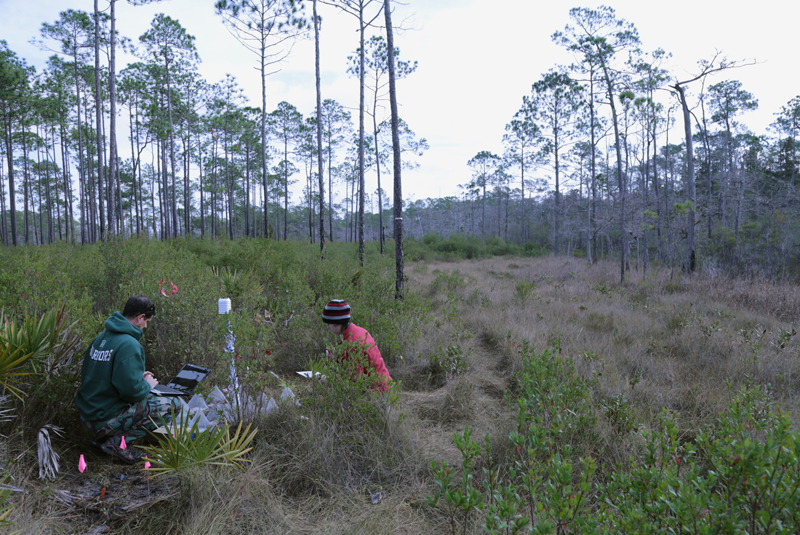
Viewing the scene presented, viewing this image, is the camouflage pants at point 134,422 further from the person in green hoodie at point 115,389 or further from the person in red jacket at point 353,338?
the person in red jacket at point 353,338

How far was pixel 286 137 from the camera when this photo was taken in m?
31.3

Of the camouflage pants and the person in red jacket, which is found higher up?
the person in red jacket

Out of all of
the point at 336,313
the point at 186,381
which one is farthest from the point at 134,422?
the point at 336,313

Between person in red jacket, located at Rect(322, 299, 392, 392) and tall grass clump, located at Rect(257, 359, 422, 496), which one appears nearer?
tall grass clump, located at Rect(257, 359, 422, 496)

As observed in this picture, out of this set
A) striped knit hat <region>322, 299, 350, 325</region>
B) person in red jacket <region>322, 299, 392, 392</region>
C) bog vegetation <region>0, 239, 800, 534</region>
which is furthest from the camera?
striped knit hat <region>322, 299, 350, 325</region>

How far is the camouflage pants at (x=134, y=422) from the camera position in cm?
297

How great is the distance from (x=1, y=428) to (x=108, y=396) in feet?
2.31

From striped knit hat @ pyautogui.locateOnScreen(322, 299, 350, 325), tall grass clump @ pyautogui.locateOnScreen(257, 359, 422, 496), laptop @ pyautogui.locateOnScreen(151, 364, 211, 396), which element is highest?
striped knit hat @ pyautogui.locateOnScreen(322, 299, 350, 325)

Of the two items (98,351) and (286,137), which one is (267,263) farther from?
(286,137)

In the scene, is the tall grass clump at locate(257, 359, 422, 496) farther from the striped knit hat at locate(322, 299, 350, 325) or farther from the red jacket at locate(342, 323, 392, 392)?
the striped knit hat at locate(322, 299, 350, 325)

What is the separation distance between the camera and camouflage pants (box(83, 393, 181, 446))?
2969 mm

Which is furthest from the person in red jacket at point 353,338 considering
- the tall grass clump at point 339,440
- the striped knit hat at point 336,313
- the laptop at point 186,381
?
the laptop at point 186,381

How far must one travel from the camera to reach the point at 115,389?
9.85 ft

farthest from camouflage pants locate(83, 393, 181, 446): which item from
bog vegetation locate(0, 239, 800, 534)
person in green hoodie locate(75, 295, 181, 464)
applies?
bog vegetation locate(0, 239, 800, 534)
